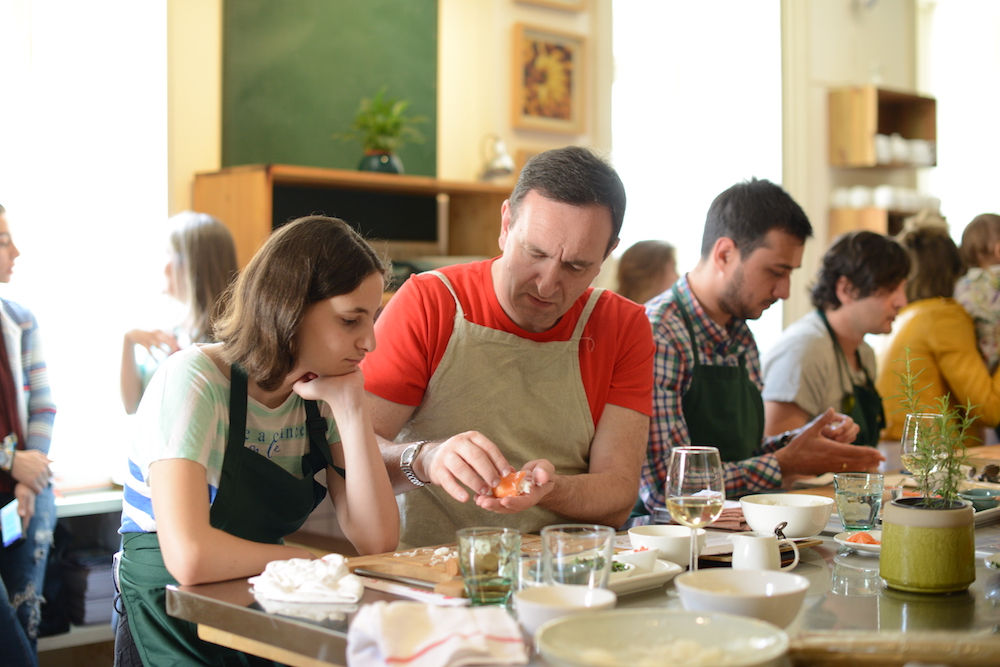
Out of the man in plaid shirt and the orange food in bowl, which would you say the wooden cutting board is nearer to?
the orange food in bowl

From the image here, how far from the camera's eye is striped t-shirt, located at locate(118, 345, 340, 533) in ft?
5.28

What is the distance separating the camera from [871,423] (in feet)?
11.3

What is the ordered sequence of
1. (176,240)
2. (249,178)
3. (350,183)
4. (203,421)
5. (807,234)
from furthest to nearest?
(350,183), (249,178), (176,240), (807,234), (203,421)

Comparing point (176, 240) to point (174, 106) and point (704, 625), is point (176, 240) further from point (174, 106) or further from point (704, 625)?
point (704, 625)

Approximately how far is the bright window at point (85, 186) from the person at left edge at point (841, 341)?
7.85 ft

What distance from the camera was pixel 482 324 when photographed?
214cm

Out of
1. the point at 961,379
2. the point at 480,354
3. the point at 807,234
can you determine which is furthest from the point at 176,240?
the point at 961,379

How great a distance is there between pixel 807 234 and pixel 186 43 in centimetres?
249

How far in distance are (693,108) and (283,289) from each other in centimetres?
507

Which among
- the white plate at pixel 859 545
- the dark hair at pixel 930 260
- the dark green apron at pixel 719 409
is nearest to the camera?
the white plate at pixel 859 545

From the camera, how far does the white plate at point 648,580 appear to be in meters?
1.36

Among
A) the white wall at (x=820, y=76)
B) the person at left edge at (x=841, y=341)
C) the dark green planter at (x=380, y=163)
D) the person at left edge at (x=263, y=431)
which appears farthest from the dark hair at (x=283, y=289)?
the white wall at (x=820, y=76)

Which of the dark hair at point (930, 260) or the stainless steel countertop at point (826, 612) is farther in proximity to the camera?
the dark hair at point (930, 260)

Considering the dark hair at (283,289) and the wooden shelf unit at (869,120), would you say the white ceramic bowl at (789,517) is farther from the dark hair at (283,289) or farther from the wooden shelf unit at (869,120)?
the wooden shelf unit at (869,120)
